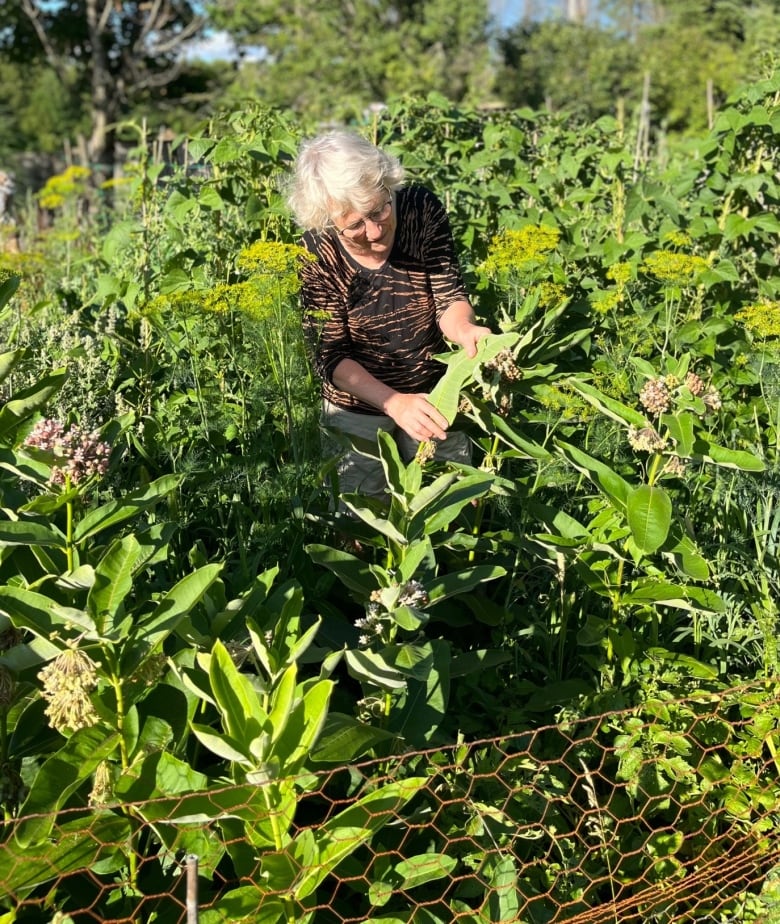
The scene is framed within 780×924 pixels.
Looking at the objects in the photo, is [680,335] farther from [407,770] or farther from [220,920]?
[220,920]

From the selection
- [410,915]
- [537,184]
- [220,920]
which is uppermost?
[537,184]

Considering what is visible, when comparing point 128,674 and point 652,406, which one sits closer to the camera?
point 128,674

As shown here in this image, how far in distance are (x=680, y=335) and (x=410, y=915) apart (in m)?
2.29

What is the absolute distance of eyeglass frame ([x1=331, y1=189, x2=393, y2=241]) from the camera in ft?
9.31

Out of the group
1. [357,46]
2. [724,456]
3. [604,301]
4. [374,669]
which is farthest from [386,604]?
[357,46]

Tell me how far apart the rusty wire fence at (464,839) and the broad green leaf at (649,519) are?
14.4 inches

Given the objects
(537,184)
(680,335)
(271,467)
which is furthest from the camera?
(537,184)

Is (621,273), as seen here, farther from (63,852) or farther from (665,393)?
(63,852)

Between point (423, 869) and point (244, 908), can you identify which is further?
point (423, 869)

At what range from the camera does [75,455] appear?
186 centimetres

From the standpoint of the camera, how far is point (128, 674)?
1.78m

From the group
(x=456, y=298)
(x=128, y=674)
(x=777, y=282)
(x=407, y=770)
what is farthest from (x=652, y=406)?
(x=777, y=282)

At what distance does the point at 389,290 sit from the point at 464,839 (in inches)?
63.0

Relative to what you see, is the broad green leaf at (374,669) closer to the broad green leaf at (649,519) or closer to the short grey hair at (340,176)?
the broad green leaf at (649,519)
